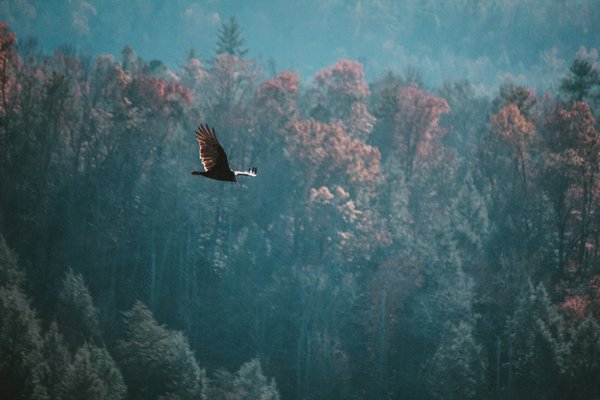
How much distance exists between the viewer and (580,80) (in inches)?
1950

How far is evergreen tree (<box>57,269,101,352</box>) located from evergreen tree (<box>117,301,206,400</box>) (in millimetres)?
2987

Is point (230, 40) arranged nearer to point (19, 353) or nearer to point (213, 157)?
point (19, 353)


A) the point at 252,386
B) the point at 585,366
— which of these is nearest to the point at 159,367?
the point at 252,386

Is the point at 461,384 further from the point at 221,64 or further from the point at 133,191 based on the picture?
the point at 221,64

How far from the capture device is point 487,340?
37719 mm

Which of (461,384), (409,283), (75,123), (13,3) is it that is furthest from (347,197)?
(13,3)

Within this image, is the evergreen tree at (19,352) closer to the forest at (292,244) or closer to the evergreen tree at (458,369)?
the forest at (292,244)

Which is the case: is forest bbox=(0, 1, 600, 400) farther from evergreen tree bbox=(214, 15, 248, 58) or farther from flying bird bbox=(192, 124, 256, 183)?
evergreen tree bbox=(214, 15, 248, 58)

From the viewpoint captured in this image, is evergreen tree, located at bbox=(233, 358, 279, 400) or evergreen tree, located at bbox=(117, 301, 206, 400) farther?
evergreen tree, located at bbox=(233, 358, 279, 400)

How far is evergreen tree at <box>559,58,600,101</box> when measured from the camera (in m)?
48.9

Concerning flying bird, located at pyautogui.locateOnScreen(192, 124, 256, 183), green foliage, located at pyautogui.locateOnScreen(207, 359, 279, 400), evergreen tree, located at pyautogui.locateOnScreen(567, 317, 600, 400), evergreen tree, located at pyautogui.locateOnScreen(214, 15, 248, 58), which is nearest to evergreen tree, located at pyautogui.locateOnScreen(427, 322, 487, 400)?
evergreen tree, located at pyautogui.locateOnScreen(567, 317, 600, 400)

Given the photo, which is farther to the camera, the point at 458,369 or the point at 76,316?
the point at 76,316

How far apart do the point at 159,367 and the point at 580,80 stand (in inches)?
1736

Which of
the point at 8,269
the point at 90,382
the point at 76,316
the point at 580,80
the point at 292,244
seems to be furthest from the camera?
the point at 580,80
